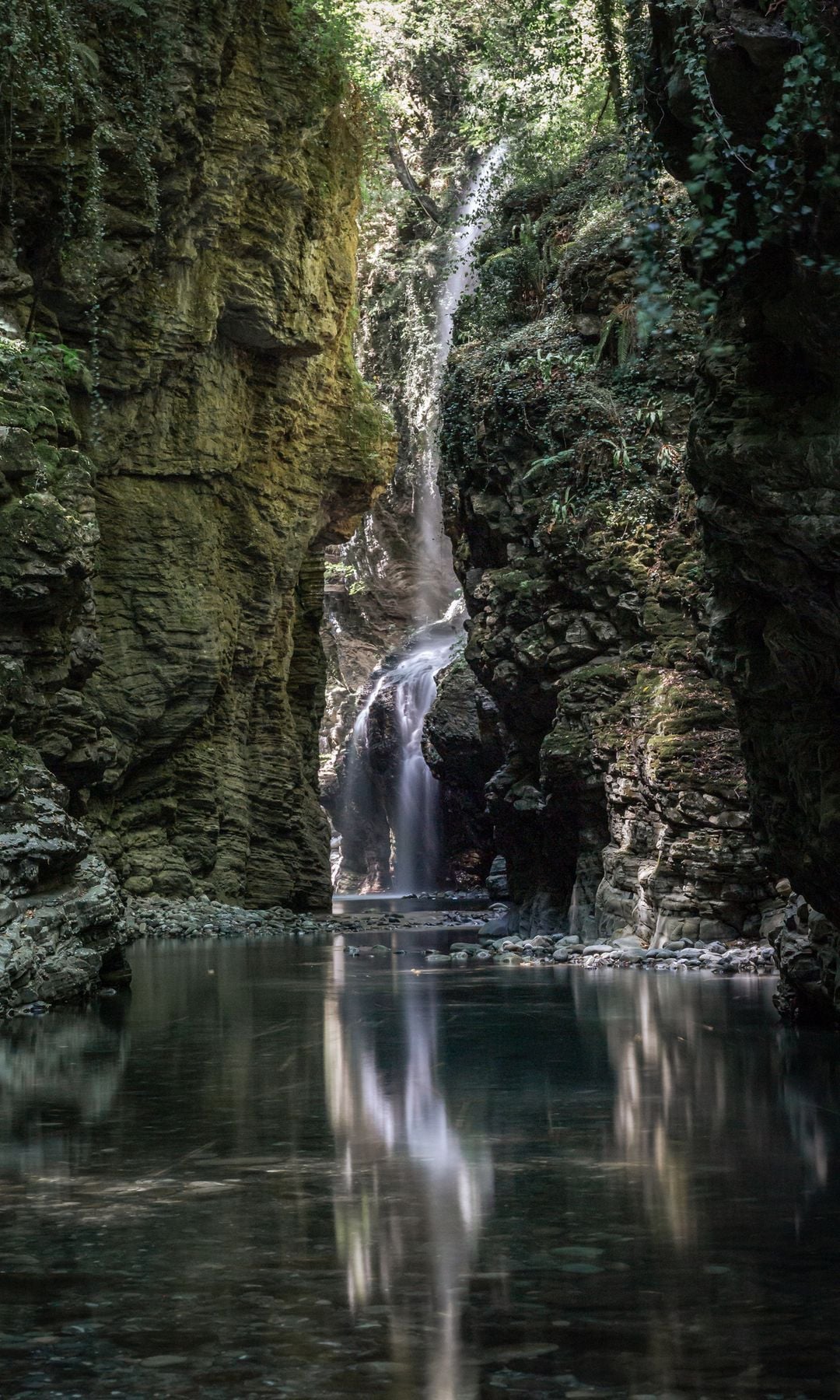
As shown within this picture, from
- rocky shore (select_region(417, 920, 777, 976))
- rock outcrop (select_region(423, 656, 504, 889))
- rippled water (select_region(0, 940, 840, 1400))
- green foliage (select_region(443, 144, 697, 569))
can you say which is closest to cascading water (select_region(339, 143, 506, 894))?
rock outcrop (select_region(423, 656, 504, 889))

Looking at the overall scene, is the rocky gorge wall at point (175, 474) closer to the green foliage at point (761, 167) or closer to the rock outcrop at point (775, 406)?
the rock outcrop at point (775, 406)

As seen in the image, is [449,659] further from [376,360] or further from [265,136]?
[265,136]

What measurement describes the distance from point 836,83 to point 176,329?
16.8m

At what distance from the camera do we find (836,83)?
4.40 meters

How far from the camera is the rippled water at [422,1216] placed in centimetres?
222

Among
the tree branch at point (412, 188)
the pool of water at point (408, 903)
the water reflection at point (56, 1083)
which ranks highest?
the tree branch at point (412, 188)

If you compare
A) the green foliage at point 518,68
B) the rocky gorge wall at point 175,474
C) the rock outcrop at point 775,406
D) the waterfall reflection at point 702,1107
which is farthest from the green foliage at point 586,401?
the waterfall reflection at point 702,1107

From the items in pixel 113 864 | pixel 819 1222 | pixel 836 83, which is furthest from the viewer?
pixel 113 864

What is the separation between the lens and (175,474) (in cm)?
2184

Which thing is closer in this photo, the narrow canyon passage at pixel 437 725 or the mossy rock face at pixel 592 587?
the narrow canyon passage at pixel 437 725

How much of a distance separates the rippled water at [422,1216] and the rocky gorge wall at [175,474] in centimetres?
397

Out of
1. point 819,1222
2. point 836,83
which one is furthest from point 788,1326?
point 836,83

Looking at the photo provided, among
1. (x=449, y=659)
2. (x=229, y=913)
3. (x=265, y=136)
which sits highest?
(x=265, y=136)

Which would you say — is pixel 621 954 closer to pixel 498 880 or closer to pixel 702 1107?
pixel 702 1107
